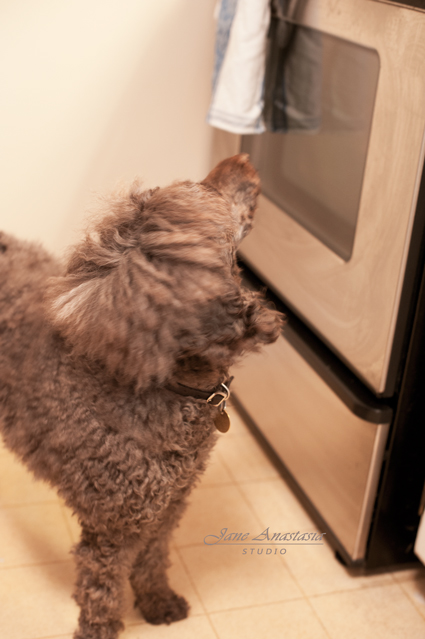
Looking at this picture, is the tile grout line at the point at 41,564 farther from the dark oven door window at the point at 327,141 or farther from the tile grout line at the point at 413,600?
the dark oven door window at the point at 327,141

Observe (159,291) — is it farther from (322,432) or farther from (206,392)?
(322,432)

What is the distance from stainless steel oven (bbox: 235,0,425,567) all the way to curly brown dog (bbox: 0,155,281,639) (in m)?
0.28

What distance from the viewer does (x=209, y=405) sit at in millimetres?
1014

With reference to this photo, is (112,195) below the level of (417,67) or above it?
below

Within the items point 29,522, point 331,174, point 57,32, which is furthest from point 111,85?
point 29,522

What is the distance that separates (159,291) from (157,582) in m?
0.74

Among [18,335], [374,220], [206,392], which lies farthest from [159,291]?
[374,220]

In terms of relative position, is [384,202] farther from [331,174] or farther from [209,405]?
[209,405]

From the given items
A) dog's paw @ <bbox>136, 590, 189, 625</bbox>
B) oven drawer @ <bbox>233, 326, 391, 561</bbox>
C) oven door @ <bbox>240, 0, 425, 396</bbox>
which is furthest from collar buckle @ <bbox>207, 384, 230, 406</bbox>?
dog's paw @ <bbox>136, 590, 189, 625</bbox>

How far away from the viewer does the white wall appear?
1.63 m

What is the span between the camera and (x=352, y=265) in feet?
4.14

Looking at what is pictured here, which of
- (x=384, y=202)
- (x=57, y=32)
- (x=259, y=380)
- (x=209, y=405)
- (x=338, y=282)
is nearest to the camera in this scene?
(x=209, y=405)

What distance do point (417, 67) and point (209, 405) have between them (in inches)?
24.8

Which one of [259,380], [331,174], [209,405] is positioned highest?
[331,174]
